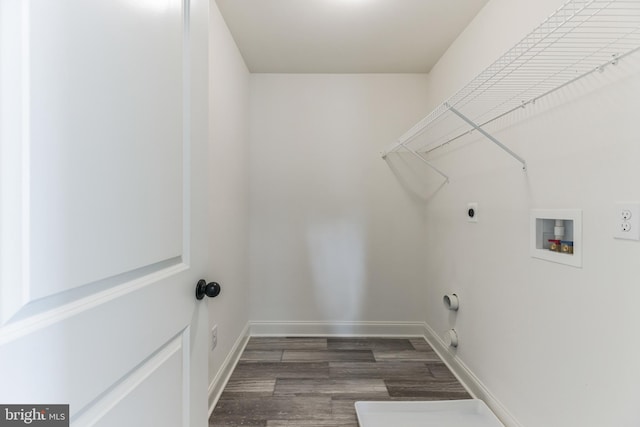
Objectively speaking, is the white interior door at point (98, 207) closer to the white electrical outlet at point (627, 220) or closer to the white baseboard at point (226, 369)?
the white baseboard at point (226, 369)

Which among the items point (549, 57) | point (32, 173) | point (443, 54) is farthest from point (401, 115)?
point (32, 173)

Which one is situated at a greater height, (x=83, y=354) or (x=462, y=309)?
(x=83, y=354)

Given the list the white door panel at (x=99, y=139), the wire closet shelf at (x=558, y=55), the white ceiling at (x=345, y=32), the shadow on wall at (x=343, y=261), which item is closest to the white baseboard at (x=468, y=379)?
the shadow on wall at (x=343, y=261)

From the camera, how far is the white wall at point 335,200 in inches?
104

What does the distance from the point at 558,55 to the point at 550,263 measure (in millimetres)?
824

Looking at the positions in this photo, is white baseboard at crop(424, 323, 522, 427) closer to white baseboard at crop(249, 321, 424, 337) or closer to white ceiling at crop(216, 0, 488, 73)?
white baseboard at crop(249, 321, 424, 337)

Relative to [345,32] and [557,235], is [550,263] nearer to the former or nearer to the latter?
[557,235]

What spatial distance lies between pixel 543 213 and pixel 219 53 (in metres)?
1.89

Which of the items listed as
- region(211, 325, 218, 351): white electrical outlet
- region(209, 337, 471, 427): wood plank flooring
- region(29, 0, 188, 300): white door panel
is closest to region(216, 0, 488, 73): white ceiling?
region(29, 0, 188, 300): white door panel

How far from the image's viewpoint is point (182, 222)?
88 centimetres

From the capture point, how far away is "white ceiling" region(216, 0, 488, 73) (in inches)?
71.1

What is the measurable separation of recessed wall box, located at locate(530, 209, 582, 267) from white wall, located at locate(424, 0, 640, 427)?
0.03 metres

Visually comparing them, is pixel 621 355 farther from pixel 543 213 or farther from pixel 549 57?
pixel 549 57

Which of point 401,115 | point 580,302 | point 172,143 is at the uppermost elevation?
point 401,115
